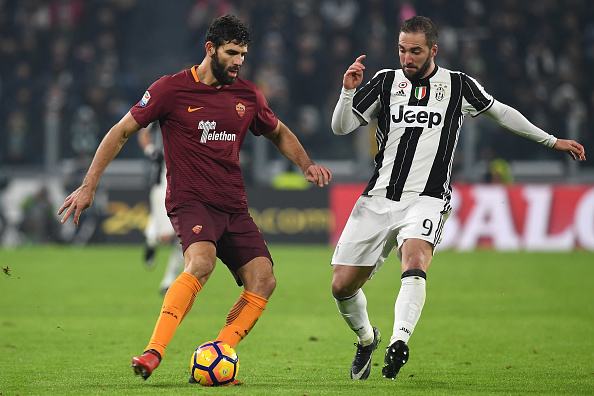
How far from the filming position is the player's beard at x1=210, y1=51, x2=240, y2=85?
564 centimetres

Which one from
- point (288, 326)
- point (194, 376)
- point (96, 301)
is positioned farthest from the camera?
point (96, 301)

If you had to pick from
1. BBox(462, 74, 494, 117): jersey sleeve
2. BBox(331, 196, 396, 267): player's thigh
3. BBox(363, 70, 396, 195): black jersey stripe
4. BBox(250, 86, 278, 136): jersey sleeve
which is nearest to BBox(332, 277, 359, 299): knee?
BBox(331, 196, 396, 267): player's thigh

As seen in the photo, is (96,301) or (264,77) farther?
(264,77)

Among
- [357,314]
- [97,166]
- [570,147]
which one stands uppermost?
[570,147]

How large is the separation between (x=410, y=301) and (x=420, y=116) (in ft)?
4.33

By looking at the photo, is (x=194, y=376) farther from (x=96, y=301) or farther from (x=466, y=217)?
(x=466, y=217)

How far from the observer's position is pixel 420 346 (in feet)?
24.8

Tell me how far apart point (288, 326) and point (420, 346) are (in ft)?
5.75

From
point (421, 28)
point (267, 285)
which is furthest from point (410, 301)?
point (421, 28)

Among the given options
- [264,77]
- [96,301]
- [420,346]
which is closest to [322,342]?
[420,346]

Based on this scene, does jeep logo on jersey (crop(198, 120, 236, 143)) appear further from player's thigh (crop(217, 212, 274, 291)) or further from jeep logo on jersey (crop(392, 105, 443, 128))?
jeep logo on jersey (crop(392, 105, 443, 128))

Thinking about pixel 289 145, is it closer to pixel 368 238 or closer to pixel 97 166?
pixel 368 238

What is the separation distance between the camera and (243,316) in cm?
568

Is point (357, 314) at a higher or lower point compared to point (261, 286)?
lower
